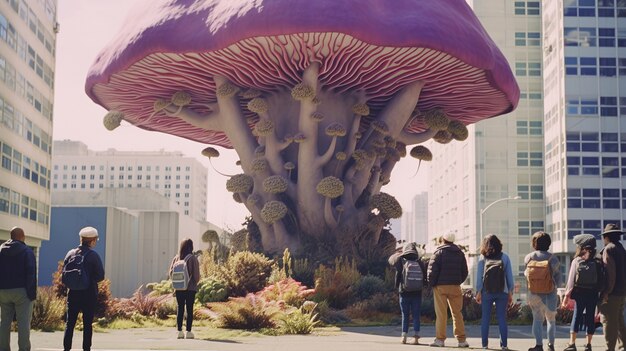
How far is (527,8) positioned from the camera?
79.3 meters

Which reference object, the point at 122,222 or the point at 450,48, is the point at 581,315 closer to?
the point at 450,48

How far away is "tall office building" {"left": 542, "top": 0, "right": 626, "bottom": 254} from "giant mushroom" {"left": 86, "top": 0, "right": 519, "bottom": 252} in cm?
3690

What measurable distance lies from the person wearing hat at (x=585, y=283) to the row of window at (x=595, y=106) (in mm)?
57691

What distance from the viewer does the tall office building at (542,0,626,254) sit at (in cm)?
6531

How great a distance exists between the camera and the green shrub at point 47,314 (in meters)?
16.1

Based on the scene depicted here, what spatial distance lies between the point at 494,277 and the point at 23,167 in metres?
52.3

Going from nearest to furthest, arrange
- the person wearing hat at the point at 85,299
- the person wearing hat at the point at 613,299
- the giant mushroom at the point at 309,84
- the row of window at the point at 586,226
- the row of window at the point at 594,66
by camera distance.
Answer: the person wearing hat at the point at 85,299, the person wearing hat at the point at 613,299, the giant mushroom at the point at 309,84, the row of window at the point at 586,226, the row of window at the point at 594,66

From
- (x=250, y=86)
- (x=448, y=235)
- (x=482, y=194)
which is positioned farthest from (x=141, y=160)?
(x=448, y=235)

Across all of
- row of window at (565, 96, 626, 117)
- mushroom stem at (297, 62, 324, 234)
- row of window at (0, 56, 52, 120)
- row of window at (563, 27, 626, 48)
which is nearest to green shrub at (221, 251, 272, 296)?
mushroom stem at (297, 62, 324, 234)

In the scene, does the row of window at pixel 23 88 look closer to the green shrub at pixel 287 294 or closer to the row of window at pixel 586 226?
the green shrub at pixel 287 294

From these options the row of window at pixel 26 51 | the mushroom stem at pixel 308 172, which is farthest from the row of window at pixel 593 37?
the mushroom stem at pixel 308 172

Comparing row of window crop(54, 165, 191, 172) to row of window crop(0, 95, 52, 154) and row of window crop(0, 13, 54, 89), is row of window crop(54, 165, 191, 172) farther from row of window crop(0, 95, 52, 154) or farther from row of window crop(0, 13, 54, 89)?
row of window crop(0, 13, 54, 89)

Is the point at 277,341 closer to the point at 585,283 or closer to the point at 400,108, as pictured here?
the point at 585,283

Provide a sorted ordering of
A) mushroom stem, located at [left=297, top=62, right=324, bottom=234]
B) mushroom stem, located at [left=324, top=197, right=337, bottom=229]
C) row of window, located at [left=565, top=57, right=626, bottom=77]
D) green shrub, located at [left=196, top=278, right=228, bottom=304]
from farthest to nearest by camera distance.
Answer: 1. row of window, located at [left=565, top=57, right=626, bottom=77]
2. mushroom stem, located at [left=324, top=197, right=337, bottom=229]
3. mushroom stem, located at [left=297, top=62, right=324, bottom=234]
4. green shrub, located at [left=196, top=278, right=228, bottom=304]
